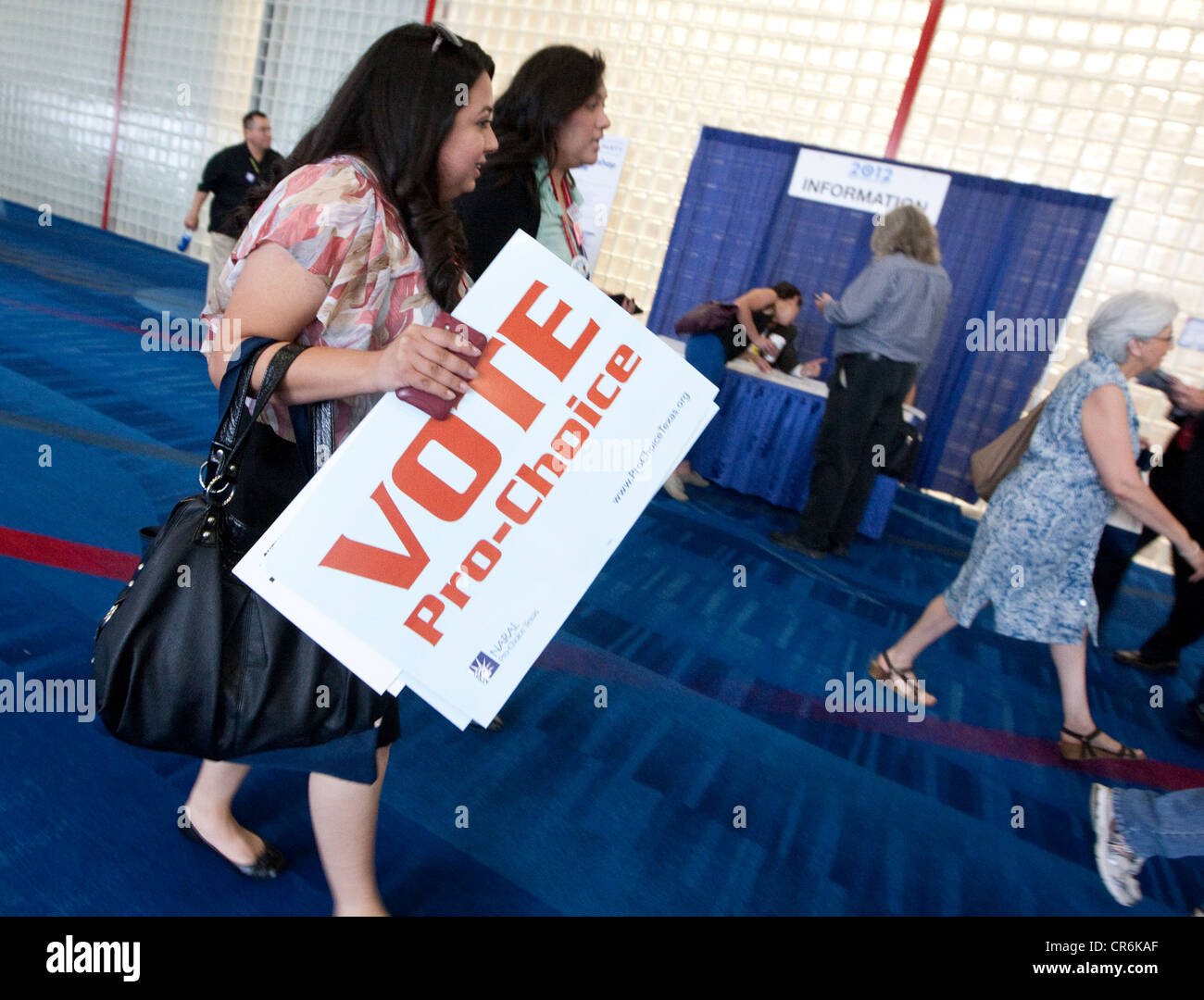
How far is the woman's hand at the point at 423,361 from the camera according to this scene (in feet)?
3.10

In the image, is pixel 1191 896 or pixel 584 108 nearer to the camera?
pixel 584 108

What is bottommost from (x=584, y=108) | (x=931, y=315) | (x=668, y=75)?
(x=931, y=315)

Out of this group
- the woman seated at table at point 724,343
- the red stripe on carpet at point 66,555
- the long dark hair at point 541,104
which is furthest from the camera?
the woman seated at table at point 724,343

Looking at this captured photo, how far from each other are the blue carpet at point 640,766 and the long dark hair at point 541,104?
4.50 feet

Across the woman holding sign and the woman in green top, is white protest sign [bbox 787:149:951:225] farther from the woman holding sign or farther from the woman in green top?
the woman holding sign

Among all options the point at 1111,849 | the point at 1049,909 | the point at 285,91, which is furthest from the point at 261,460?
the point at 285,91

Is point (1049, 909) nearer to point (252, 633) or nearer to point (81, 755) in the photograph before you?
point (252, 633)

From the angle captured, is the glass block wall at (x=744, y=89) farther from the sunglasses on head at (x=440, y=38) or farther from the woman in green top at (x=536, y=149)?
the sunglasses on head at (x=440, y=38)

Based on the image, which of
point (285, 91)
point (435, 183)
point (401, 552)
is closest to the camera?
point (401, 552)

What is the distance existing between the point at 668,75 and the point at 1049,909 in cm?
730

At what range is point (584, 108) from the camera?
1698mm

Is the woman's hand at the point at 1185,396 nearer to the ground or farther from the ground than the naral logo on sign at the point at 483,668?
farther from the ground

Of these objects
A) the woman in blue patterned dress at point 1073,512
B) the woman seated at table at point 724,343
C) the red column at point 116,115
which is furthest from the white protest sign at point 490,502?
the red column at point 116,115

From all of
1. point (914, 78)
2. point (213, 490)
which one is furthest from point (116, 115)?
point (213, 490)
